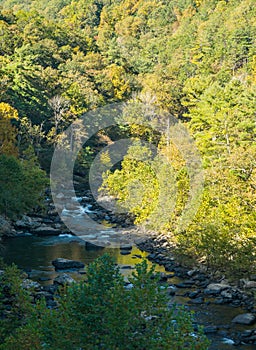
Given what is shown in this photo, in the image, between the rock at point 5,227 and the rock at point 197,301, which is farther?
the rock at point 5,227

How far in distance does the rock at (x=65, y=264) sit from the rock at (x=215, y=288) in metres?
7.64

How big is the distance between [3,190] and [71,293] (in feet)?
84.4

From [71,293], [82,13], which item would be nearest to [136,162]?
[71,293]

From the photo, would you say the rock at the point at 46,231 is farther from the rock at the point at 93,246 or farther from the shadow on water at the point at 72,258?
the rock at the point at 93,246

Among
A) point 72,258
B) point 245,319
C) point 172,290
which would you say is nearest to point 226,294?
point 172,290

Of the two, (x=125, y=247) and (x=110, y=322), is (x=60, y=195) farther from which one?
(x=110, y=322)

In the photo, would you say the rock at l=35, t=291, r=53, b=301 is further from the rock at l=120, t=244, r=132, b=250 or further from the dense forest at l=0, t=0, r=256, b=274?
the rock at l=120, t=244, r=132, b=250

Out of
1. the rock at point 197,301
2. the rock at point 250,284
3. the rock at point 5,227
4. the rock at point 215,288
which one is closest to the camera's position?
the rock at point 197,301

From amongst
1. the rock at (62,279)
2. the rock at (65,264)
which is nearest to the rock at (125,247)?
the rock at (65,264)

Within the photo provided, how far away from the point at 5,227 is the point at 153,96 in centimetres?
3779

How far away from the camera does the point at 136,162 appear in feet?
165

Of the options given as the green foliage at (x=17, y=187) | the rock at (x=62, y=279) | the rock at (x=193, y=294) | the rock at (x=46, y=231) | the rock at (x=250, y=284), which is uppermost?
the green foliage at (x=17, y=187)

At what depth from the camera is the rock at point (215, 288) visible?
24.6m

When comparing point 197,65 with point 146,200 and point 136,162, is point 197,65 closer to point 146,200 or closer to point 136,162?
point 136,162
